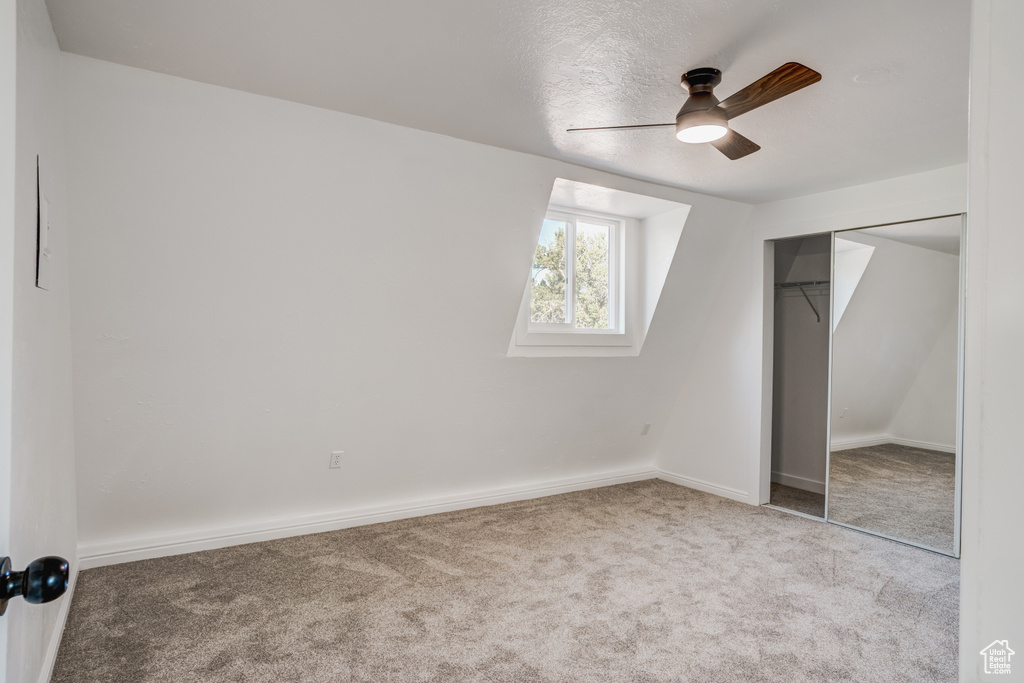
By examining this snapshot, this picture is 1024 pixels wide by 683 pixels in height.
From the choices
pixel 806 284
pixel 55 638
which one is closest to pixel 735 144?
pixel 806 284

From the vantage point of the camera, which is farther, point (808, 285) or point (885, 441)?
point (808, 285)

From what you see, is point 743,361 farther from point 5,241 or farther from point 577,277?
point 5,241

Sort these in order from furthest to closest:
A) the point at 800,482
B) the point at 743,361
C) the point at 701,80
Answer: the point at 800,482 → the point at 743,361 → the point at 701,80

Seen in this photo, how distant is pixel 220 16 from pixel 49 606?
2265 millimetres

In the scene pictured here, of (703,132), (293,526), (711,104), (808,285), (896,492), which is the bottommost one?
(293,526)

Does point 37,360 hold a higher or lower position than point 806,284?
lower

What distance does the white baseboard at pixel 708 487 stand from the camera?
15.1ft

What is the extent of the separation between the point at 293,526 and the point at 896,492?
393cm

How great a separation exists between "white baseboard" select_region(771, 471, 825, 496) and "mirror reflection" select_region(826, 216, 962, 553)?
22.2 inches

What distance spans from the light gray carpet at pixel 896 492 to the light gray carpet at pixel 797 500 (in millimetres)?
243

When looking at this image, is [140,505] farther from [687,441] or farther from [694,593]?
[687,441]

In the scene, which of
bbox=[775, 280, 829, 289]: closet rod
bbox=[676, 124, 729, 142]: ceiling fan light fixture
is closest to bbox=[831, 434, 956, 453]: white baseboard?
bbox=[775, 280, 829, 289]: closet rod

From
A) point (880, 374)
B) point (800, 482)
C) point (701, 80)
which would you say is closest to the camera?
point (701, 80)

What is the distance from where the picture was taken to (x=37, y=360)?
6.02 ft
